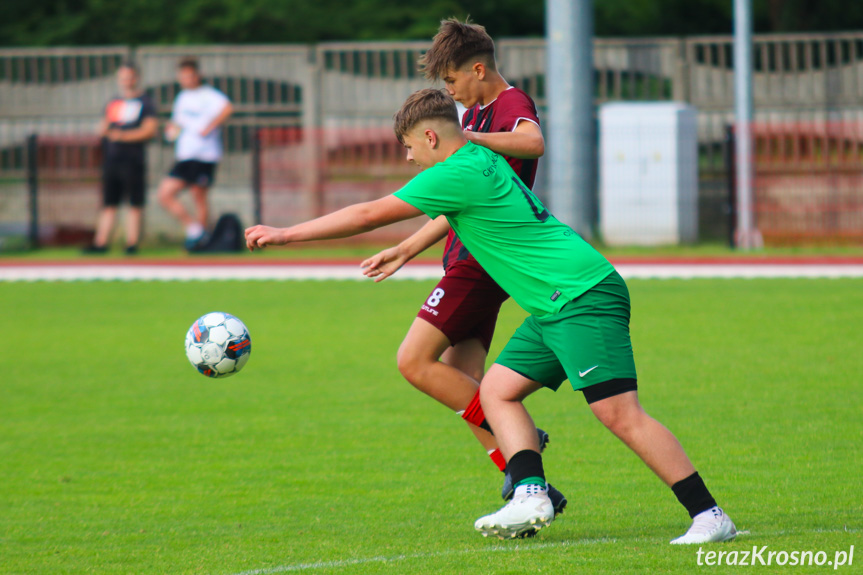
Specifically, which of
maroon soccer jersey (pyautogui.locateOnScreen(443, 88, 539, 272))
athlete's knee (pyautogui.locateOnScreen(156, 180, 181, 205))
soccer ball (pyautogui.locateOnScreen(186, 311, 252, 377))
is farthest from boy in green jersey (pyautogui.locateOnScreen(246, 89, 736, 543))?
athlete's knee (pyautogui.locateOnScreen(156, 180, 181, 205))

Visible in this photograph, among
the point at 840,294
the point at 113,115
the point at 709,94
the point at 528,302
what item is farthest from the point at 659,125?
the point at 528,302

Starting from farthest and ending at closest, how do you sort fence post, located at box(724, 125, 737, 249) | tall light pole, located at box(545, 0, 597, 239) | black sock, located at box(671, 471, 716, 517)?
fence post, located at box(724, 125, 737, 249), tall light pole, located at box(545, 0, 597, 239), black sock, located at box(671, 471, 716, 517)

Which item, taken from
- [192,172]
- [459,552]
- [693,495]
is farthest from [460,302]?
[192,172]

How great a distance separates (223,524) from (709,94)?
1902 centimetres

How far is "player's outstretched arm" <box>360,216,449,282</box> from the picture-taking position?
4828 millimetres

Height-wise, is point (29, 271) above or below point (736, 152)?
below

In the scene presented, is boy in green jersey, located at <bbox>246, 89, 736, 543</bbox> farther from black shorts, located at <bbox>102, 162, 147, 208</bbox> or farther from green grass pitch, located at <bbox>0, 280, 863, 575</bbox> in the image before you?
black shorts, located at <bbox>102, 162, 147, 208</bbox>

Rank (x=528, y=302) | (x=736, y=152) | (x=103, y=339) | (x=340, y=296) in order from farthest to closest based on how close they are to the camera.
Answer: (x=736, y=152), (x=340, y=296), (x=103, y=339), (x=528, y=302)

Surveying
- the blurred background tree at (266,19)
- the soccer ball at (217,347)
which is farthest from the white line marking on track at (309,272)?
the blurred background tree at (266,19)

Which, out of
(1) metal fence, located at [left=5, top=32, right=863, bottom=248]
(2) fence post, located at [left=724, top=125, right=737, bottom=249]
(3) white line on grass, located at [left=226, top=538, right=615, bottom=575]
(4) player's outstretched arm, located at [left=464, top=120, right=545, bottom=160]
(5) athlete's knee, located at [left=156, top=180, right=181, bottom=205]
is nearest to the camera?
(3) white line on grass, located at [left=226, top=538, right=615, bottom=575]

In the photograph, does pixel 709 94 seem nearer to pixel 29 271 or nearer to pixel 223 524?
pixel 29 271

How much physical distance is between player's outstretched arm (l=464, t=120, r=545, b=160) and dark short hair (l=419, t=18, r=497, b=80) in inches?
17.2

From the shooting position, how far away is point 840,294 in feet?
39.8

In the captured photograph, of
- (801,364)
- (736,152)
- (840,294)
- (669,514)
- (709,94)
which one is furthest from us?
(709,94)
